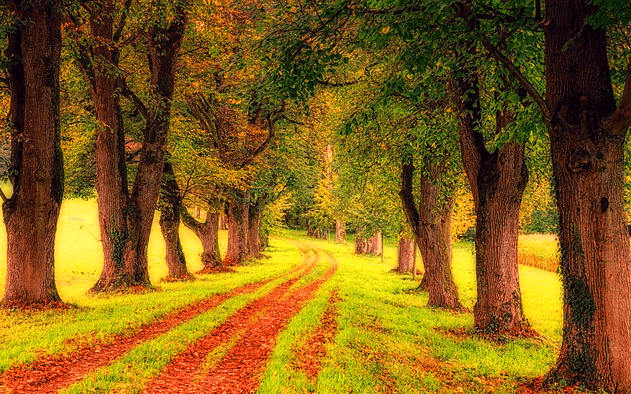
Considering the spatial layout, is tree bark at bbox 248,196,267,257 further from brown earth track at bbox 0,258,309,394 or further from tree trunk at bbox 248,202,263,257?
brown earth track at bbox 0,258,309,394

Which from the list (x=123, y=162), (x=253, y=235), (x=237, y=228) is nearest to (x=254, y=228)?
(x=253, y=235)

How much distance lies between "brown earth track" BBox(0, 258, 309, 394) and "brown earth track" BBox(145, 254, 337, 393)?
1.21 metres

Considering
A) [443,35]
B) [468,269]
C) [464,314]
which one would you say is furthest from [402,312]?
[468,269]

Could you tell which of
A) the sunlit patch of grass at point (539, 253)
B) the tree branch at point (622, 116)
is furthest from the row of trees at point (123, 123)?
the sunlit patch of grass at point (539, 253)

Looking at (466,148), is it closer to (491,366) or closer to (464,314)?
(491,366)

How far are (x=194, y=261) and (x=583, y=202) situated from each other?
1292 inches

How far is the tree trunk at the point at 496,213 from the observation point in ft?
34.3

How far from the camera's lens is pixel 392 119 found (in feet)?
46.9

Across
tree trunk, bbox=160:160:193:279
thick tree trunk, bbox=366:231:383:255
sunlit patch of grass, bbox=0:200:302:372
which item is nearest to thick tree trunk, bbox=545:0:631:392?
sunlit patch of grass, bbox=0:200:302:372

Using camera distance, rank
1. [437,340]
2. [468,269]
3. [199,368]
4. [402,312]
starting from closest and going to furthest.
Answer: [199,368] < [437,340] < [402,312] < [468,269]

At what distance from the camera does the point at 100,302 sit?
12.9 metres

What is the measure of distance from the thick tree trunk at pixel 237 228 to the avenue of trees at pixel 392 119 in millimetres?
5161

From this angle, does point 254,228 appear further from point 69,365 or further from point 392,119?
point 69,365

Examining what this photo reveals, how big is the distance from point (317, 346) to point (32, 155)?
8901 millimetres
